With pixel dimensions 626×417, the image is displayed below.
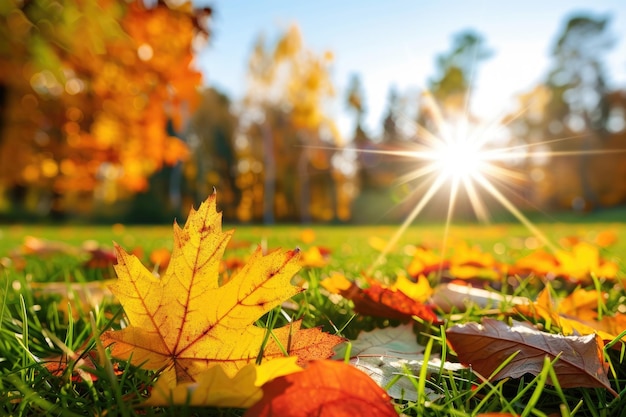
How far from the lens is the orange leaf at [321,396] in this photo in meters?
0.45

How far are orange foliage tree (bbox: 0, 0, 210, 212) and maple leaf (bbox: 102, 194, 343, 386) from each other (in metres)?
2.47

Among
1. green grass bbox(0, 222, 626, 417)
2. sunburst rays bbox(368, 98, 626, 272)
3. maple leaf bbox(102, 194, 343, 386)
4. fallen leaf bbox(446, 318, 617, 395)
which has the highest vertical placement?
sunburst rays bbox(368, 98, 626, 272)

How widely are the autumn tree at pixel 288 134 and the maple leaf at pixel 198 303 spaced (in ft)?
69.3

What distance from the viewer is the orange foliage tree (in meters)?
3.11

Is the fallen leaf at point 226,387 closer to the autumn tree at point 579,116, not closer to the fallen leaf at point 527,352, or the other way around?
the fallen leaf at point 527,352

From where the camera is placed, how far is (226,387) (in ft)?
1.43

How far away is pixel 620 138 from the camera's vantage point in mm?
29266

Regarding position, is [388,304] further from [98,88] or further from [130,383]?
[98,88]

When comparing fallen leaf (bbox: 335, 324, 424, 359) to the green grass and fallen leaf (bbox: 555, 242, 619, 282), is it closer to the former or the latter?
the green grass

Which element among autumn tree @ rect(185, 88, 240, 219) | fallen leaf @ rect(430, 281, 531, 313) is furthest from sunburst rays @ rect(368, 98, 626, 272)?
autumn tree @ rect(185, 88, 240, 219)

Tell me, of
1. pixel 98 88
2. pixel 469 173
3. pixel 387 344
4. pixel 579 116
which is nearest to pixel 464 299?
pixel 387 344

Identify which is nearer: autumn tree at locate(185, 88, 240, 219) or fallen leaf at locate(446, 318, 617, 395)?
fallen leaf at locate(446, 318, 617, 395)

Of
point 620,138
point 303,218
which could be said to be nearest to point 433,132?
point 303,218

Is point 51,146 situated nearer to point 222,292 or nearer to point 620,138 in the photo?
point 222,292
